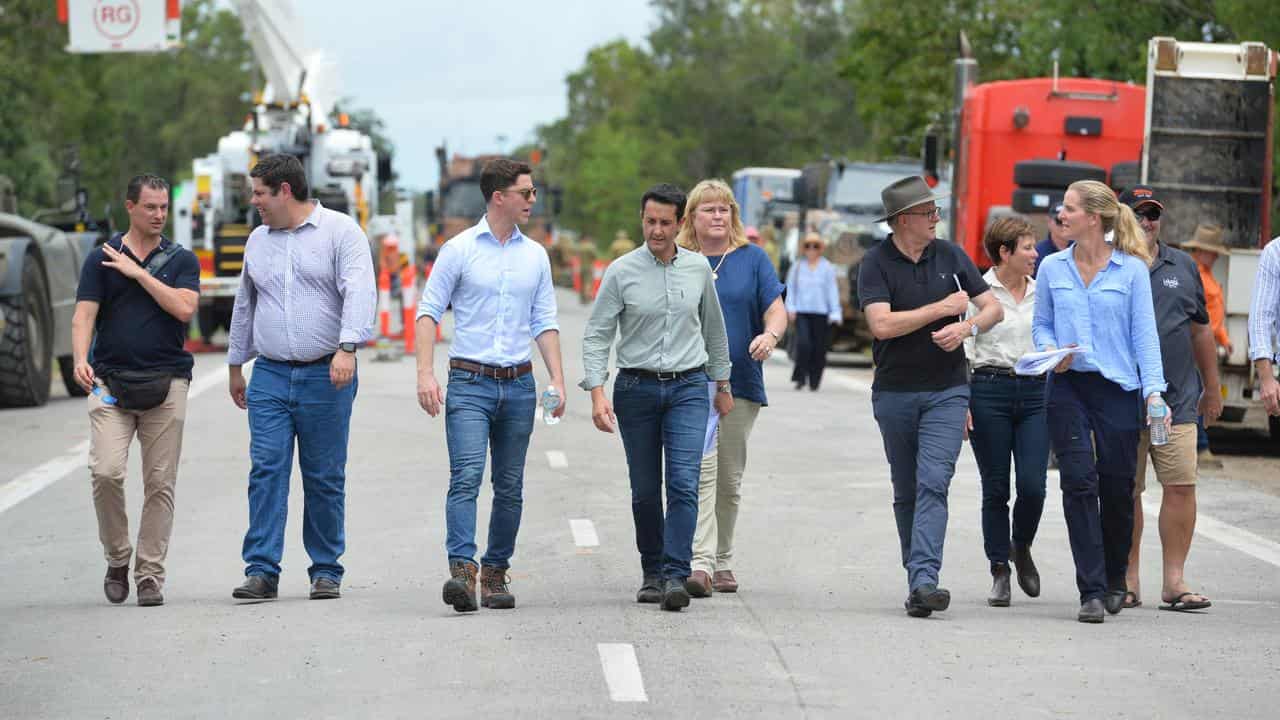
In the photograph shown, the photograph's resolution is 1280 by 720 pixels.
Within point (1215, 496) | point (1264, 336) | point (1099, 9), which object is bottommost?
point (1215, 496)

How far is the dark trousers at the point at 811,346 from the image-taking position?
2441cm

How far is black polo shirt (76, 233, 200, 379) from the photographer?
9.63 meters

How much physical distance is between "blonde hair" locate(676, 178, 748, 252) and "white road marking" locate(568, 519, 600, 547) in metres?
2.17

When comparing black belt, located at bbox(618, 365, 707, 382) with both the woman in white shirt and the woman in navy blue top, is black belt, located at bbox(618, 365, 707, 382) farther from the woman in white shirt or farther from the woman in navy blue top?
the woman in white shirt

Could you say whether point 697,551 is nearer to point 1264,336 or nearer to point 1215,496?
point 1264,336

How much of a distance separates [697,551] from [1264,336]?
283cm

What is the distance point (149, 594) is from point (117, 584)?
21 centimetres

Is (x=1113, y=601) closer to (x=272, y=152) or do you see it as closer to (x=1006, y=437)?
(x=1006, y=437)

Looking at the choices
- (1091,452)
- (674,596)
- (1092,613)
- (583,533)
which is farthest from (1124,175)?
(674,596)

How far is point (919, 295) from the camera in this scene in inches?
367

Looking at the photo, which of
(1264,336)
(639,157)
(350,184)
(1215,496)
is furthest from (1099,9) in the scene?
(639,157)

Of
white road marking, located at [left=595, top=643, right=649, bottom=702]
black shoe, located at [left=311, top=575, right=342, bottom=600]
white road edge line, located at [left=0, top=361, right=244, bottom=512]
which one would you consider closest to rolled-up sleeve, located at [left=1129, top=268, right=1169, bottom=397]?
white road marking, located at [left=595, top=643, right=649, bottom=702]

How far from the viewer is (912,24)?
5188cm

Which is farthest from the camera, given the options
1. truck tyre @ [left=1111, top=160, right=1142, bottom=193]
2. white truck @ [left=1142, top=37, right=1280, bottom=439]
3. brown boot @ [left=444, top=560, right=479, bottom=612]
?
truck tyre @ [left=1111, top=160, right=1142, bottom=193]
